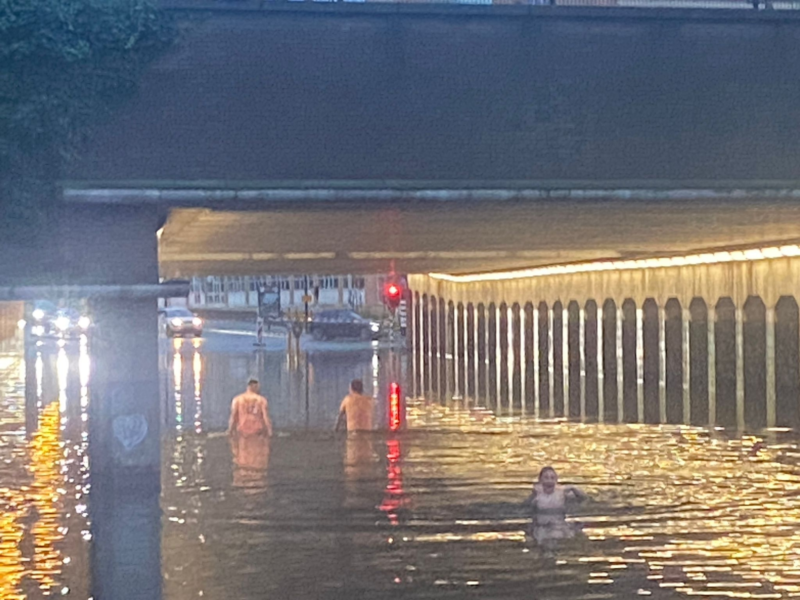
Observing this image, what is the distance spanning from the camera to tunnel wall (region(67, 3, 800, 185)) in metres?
18.8

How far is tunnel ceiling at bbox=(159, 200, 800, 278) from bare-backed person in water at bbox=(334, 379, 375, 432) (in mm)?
2690

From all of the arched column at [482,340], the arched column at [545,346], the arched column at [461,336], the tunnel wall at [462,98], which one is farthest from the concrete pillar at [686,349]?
the arched column at [461,336]

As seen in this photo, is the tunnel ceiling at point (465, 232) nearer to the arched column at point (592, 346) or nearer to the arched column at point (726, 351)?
the arched column at point (726, 351)

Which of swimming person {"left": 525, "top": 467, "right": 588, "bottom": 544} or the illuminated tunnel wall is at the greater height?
the illuminated tunnel wall

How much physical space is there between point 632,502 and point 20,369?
38.3 metres

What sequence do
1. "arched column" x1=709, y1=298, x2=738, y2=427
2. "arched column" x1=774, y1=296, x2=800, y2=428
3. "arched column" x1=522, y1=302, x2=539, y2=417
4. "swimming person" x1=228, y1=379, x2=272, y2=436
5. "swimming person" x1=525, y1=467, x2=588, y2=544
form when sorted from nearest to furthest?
"swimming person" x1=525, y1=467, x2=588, y2=544
"swimming person" x1=228, y1=379, x2=272, y2=436
"arched column" x1=774, y1=296, x2=800, y2=428
"arched column" x1=709, y1=298, x2=738, y2=427
"arched column" x1=522, y1=302, x2=539, y2=417

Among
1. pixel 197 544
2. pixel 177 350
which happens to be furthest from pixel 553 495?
pixel 177 350

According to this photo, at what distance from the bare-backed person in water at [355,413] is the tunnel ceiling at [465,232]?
2.69 m

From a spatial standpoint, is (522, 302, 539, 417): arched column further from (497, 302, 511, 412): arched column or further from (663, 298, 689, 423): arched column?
(663, 298, 689, 423): arched column

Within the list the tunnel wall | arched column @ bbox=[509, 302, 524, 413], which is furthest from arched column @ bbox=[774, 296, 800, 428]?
arched column @ bbox=[509, 302, 524, 413]

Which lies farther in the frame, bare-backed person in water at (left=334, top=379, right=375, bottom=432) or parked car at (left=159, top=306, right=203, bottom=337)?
parked car at (left=159, top=306, right=203, bottom=337)

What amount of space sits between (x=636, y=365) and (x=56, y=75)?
25892 mm

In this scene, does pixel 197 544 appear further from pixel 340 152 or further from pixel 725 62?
pixel 725 62

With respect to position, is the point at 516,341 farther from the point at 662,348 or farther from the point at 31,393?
the point at 31,393
